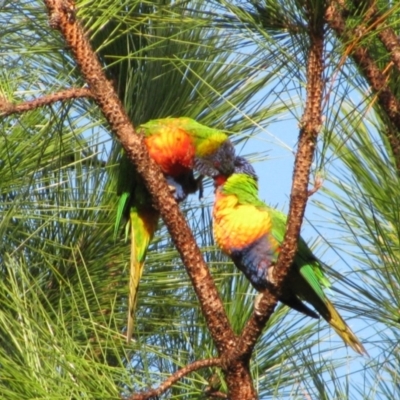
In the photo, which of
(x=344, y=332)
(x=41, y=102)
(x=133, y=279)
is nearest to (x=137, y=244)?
(x=133, y=279)

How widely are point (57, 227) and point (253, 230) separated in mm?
466

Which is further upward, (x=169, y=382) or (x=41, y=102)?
(x=41, y=102)

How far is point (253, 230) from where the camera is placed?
6.18ft

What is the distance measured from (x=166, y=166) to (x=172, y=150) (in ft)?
0.14

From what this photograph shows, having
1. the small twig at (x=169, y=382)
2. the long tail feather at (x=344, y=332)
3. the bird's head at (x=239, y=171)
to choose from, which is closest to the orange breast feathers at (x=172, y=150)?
the bird's head at (x=239, y=171)

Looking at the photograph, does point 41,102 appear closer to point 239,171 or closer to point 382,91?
point 382,91

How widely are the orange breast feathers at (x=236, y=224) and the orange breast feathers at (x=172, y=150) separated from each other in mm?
299

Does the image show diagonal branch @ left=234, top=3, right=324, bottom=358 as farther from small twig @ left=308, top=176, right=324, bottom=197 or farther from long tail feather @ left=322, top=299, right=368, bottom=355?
long tail feather @ left=322, top=299, right=368, bottom=355

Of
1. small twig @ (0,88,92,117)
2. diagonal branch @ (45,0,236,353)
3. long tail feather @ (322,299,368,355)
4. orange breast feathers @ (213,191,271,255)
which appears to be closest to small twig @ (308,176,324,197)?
diagonal branch @ (45,0,236,353)

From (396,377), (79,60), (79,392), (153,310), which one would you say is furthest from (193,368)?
(153,310)

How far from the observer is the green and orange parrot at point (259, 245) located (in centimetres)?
178

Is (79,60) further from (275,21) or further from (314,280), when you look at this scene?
(314,280)

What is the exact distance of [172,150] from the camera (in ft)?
7.40

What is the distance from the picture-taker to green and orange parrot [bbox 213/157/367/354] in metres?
1.78
